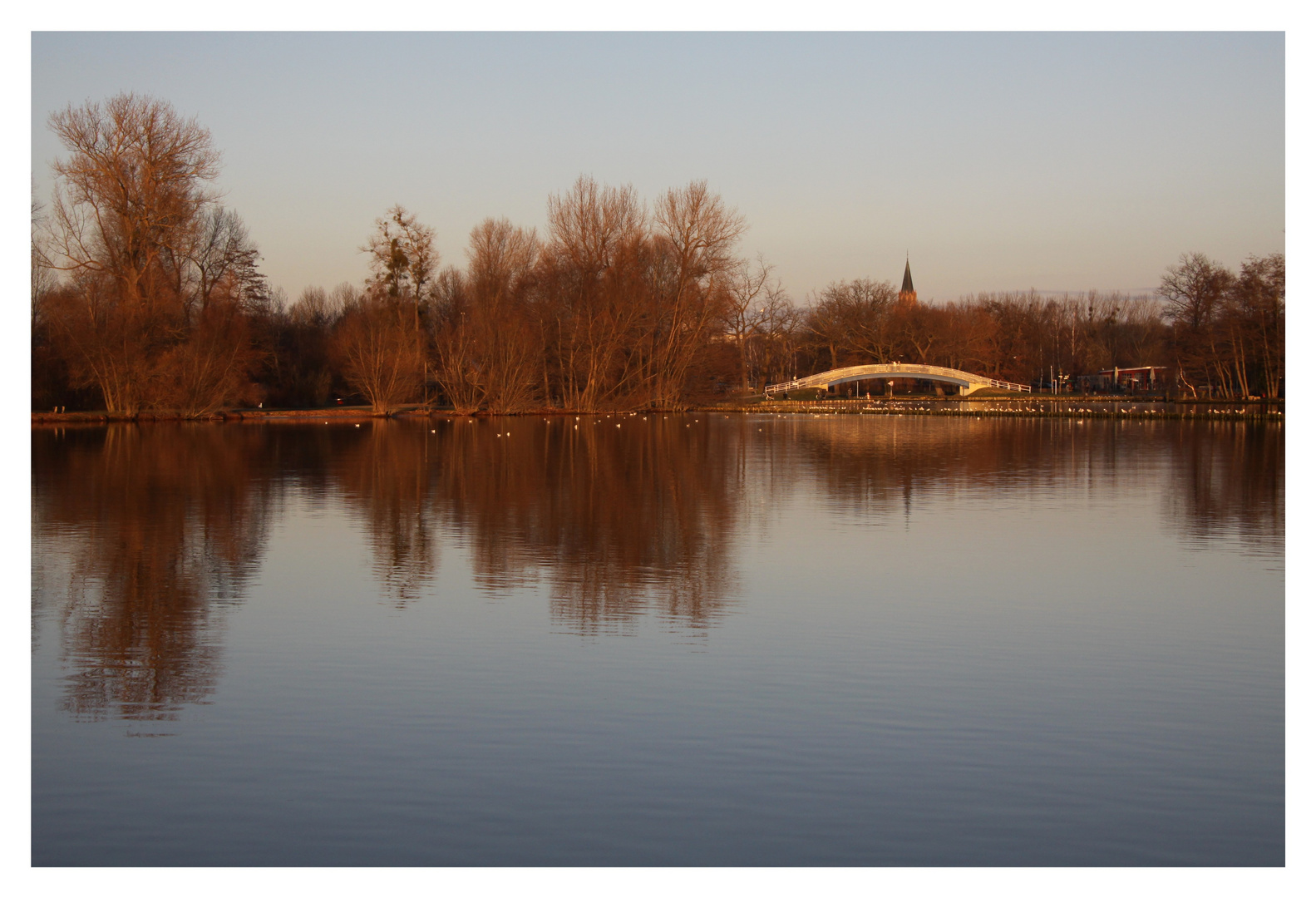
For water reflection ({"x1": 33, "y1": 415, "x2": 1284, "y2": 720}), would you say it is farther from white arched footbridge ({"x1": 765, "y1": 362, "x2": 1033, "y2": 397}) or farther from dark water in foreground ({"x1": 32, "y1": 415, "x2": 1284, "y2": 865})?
white arched footbridge ({"x1": 765, "y1": 362, "x2": 1033, "y2": 397})

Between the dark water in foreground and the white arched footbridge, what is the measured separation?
66.0 m

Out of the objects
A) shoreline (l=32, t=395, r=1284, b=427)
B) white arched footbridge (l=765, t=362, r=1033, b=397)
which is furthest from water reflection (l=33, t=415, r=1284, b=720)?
white arched footbridge (l=765, t=362, r=1033, b=397)

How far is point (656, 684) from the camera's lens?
7.34m

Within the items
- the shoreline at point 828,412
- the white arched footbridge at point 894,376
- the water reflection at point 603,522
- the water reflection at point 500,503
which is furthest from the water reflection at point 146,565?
the white arched footbridge at point 894,376

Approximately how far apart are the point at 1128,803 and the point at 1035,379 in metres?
105

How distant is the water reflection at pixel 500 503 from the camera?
9.34 metres

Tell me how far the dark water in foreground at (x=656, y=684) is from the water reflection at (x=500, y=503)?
0.10 m

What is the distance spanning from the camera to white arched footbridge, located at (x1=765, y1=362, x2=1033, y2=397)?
3255 inches

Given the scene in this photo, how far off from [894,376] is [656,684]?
8123 centimetres

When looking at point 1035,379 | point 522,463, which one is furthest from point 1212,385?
point 522,463

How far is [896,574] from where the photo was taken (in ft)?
36.9

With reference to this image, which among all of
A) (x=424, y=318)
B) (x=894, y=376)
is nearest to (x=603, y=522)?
(x=424, y=318)

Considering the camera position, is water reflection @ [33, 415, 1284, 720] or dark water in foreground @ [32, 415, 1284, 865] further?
water reflection @ [33, 415, 1284, 720]

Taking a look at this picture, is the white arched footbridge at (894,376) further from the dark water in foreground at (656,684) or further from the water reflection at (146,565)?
the dark water in foreground at (656,684)
